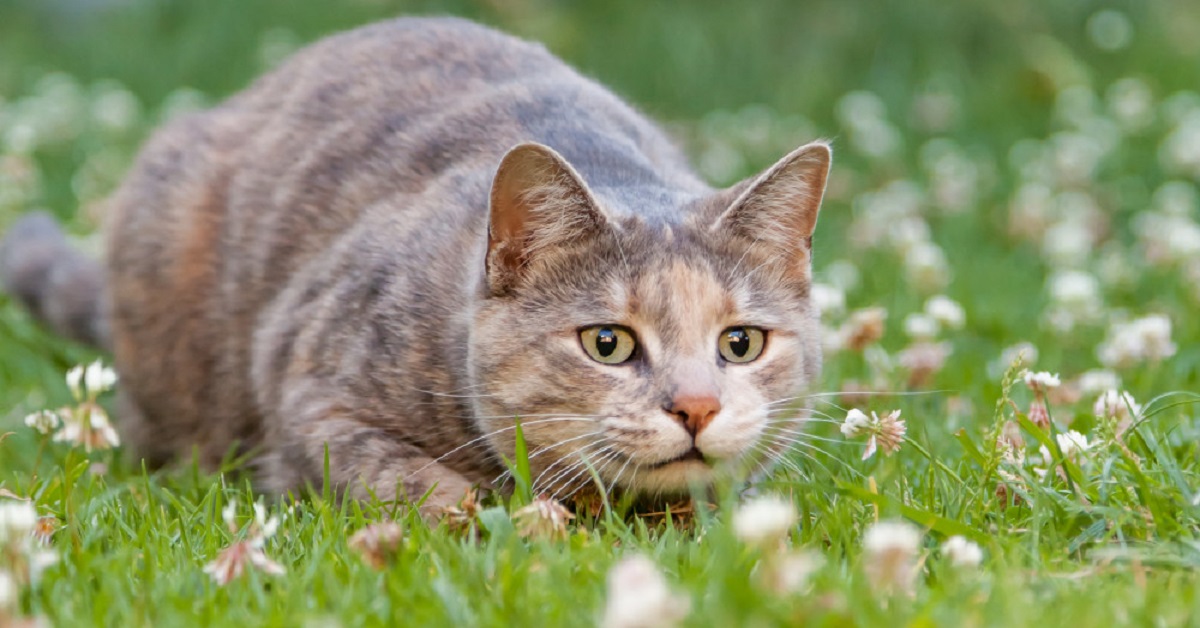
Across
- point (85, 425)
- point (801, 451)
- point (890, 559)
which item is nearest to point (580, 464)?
point (801, 451)

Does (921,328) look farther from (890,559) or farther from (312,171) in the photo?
(890,559)

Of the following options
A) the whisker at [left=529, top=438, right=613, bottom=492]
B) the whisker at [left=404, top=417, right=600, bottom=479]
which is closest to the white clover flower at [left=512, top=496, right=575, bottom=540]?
the whisker at [left=529, top=438, right=613, bottom=492]

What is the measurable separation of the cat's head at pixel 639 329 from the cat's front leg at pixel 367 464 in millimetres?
149

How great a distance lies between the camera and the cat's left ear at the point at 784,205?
273 cm

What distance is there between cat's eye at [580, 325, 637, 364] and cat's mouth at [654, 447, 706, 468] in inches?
9.5

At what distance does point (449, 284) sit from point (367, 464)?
1.39 ft

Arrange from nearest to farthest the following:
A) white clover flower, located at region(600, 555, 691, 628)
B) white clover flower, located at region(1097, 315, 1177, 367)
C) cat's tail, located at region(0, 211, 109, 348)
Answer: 1. white clover flower, located at region(600, 555, 691, 628)
2. white clover flower, located at region(1097, 315, 1177, 367)
3. cat's tail, located at region(0, 211, 109, 348)

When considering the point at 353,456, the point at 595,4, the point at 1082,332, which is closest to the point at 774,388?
the point at 353,456

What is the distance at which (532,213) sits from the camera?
2686 millimetres

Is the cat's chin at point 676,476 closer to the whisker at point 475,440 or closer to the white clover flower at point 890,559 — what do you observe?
the whisker at point 475,440

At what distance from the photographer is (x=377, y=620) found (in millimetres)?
1888

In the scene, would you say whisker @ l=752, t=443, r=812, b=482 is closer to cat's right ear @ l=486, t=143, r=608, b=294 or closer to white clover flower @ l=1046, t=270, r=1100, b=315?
cat's right ear @ l=486, t=143, r=608, b=294

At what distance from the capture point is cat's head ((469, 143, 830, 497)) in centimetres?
247

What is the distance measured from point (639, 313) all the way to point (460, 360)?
41 centimetres
